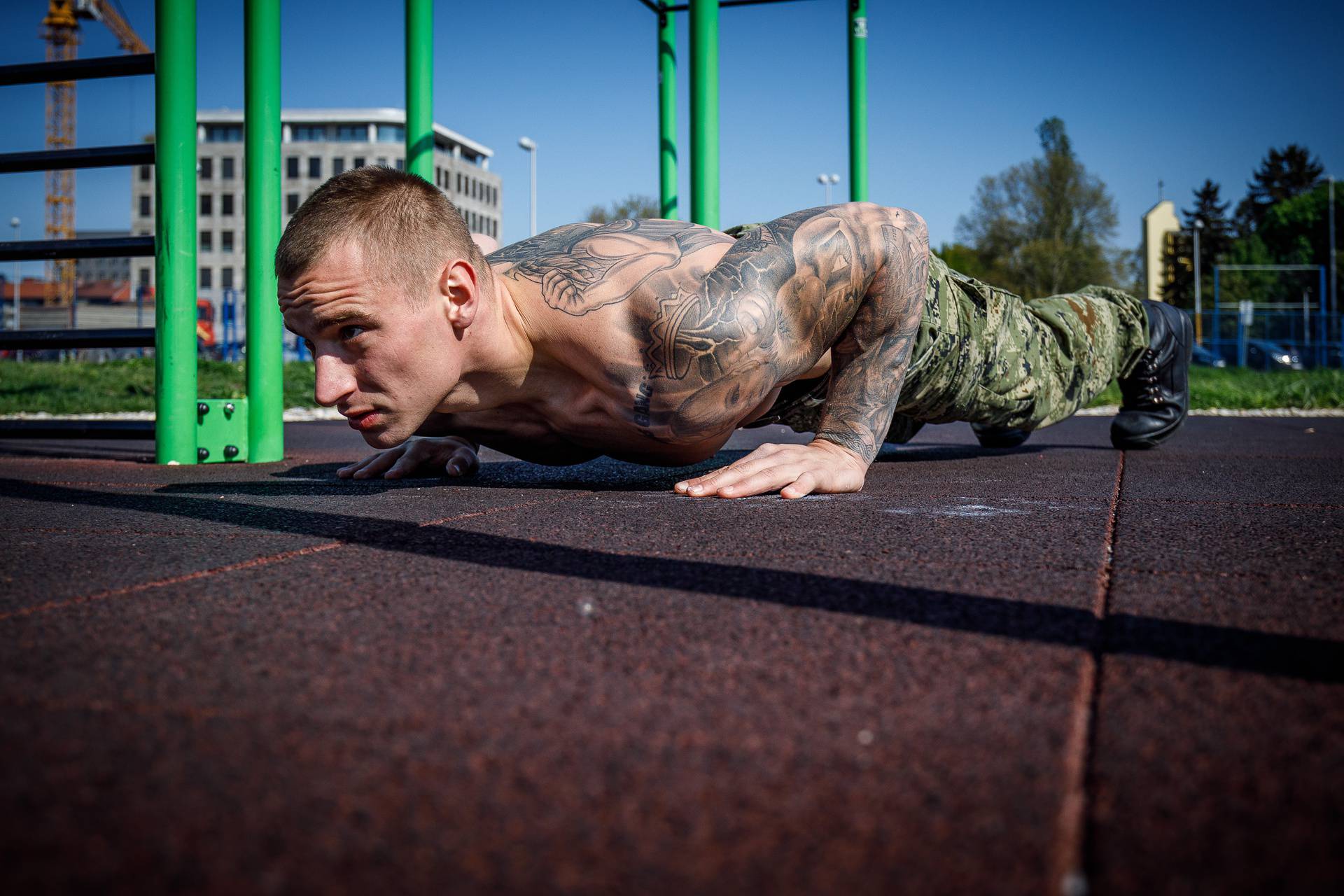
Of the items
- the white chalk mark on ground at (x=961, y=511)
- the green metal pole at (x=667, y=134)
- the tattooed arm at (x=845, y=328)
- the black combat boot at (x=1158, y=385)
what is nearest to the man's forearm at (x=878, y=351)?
the tattooed arm at (x=845, y=328)

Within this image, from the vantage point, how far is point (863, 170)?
7051 millimetres

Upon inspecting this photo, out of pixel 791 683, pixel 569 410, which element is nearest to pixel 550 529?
pixel 569 410

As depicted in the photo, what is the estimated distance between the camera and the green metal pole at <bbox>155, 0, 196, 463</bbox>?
149 inches

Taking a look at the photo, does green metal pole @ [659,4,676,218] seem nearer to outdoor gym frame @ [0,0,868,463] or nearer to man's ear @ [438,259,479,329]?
outdoor gym frame @ [0,0,868,463]

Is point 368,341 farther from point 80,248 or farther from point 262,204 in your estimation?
point 80,248

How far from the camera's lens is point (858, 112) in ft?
22.9

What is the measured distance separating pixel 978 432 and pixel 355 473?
2742 millimetres

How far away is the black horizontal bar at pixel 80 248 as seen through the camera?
3912 mm

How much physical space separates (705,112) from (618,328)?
10.9 ft

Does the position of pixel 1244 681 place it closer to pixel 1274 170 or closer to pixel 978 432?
pixel 978 432

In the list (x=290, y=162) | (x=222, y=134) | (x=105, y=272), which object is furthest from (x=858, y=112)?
(x=105, y=272)

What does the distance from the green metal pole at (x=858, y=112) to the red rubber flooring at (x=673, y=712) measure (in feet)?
17.8

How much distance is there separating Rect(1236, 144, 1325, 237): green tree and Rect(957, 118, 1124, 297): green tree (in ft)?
127

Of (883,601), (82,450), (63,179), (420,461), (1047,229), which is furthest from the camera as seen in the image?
(63,179)
